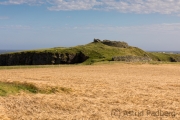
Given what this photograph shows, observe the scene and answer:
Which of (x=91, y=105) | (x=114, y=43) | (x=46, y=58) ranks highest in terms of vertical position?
(x=114, y=43)

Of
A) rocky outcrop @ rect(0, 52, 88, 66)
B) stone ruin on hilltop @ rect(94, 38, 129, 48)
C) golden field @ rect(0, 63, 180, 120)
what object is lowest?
golden field @ rect(0, 63, 180, 120)

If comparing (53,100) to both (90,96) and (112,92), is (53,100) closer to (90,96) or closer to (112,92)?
(90,96)

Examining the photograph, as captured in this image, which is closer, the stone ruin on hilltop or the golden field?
the golden field

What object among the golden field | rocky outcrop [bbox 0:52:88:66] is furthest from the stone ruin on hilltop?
the golden field

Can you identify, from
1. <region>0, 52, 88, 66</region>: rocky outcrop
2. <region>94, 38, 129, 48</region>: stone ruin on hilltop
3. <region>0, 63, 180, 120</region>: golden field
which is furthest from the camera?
<region>94, 38, 129, 48</region>: stone ruin on hilltop

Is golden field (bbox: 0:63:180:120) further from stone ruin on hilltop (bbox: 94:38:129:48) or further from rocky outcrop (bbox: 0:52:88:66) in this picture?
stone ruin on hilltop (bbox: 94:38:129:48)

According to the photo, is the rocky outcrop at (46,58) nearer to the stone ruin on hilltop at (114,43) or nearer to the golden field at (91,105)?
the stone ruin on hilltop at (114,43)

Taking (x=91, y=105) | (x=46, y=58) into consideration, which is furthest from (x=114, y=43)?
(x=91, y=105)

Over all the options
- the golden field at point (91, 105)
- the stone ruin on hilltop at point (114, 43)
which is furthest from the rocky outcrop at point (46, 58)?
the golden field at point (91, 105)

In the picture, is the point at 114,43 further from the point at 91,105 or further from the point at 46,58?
the point at 91,105

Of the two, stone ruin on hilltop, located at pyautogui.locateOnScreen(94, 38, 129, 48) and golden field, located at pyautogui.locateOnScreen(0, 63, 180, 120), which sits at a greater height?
stone ruin on hilltop, located at pyautogui.locateOnScreen(94, 38, 129, 48)

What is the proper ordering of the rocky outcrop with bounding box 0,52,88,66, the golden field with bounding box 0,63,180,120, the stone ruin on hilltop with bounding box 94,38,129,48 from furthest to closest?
the stone ruin on hilltop with bounding box 94,38,129,48 → the rocky outcrop with bounding box 0,52,88,66 → the golden field with bounding box 0,63,180,120

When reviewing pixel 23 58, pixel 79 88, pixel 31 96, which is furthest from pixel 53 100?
pixel 23 58

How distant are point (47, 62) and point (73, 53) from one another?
734 centimetres
